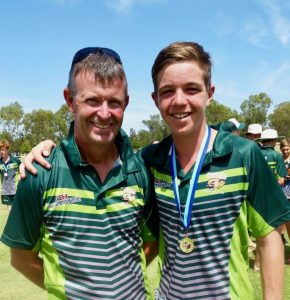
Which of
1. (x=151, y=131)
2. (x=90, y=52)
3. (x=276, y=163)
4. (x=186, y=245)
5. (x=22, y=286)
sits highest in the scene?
(x=151, y=131)

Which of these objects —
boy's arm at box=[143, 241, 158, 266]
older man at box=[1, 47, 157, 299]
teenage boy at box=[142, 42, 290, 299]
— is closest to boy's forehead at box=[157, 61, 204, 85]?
teenage boy at box=[142, 42, 290, 299]

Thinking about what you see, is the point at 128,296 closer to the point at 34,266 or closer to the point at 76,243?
the point at 76,243

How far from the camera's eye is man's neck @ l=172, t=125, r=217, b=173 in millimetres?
2654

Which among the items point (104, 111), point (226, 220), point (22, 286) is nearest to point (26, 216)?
point (104, 111)

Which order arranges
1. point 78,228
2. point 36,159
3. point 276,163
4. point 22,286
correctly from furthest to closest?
point 276,163
point 22,286
point 36,159
point 78,228

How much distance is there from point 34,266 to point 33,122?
86.6 meters

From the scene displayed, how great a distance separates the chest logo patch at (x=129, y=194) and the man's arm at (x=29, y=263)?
2.27ft

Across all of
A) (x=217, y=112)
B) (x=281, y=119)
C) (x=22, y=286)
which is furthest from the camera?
(x=281, y=119)

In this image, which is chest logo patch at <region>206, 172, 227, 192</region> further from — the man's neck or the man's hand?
the man's hand

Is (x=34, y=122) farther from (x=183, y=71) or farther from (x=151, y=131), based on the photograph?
(x=183, y=71)

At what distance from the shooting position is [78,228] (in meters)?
2.38

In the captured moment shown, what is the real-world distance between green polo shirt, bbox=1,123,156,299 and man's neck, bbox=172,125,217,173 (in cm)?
41

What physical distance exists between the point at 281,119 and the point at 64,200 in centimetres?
9743

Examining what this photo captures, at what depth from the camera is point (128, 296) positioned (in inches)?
95.5
